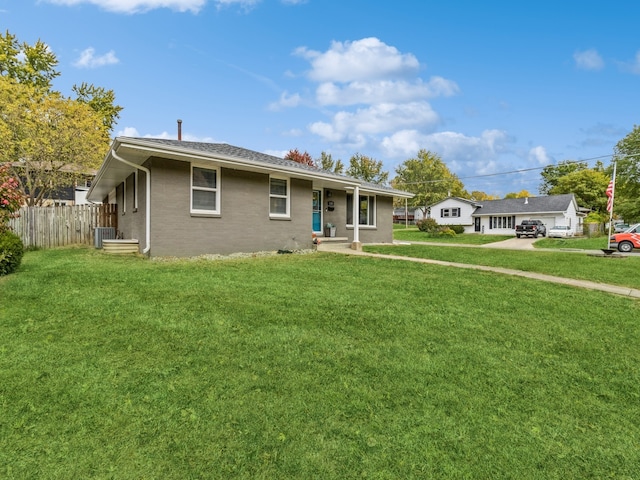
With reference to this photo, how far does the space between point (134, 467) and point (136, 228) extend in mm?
9927

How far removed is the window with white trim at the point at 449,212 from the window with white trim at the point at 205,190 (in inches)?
1572

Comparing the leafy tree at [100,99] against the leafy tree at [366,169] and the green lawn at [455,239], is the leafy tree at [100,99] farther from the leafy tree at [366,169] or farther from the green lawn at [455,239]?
the green lawn at [455,239]

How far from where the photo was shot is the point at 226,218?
402 inches

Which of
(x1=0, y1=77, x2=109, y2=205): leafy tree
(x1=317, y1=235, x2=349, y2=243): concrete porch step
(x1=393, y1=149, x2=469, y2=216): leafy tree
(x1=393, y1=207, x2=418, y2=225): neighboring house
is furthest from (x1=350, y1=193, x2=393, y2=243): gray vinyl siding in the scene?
(x1=393, y1=207, x2=418, y2=225): neighboring house

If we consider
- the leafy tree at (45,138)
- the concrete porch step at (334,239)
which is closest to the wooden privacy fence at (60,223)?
the leafy tree at (45,138)

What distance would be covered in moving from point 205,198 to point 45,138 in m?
15.3

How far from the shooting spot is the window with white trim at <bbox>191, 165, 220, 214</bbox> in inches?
380

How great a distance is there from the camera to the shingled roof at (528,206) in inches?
1451

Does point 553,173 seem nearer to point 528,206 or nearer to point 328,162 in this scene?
point 528,206

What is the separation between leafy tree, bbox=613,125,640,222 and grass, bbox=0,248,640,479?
126 ft

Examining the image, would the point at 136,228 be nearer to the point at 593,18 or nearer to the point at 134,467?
the point at 134,467

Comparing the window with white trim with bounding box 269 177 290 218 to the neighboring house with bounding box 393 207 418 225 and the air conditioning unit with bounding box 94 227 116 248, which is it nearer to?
the air conditioning unit with bounding box 94 227 116 248

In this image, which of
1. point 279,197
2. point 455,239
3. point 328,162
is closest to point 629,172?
point 455,239

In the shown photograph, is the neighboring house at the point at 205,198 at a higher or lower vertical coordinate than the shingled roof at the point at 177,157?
lower
